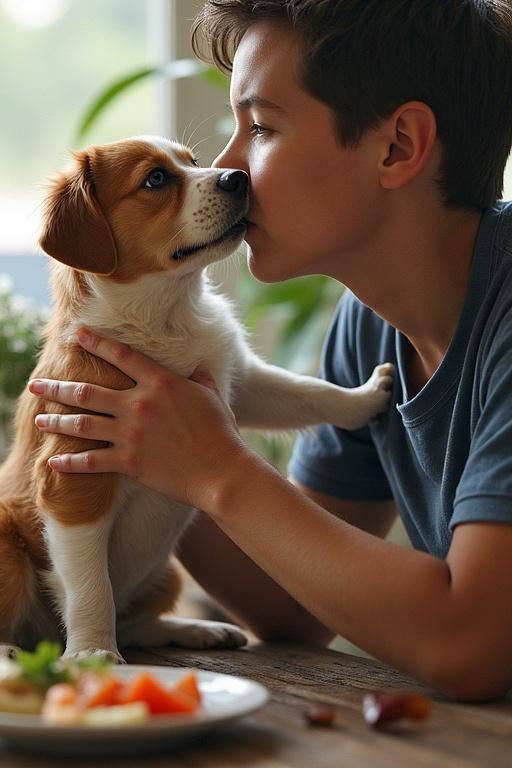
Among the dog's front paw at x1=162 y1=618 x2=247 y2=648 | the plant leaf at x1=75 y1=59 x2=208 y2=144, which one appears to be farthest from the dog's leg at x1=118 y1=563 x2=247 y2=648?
the plant leaf at x1=75 y1=59 x2=208 y2=144

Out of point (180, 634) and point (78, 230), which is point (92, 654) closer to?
point (180, 634)

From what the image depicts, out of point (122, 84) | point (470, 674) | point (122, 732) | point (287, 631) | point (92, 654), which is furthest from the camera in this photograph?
point (122, 84)

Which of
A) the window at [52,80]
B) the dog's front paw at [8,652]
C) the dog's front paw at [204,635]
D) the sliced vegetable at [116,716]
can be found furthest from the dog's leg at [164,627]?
the window at [52,80]

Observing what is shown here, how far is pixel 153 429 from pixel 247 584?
1.37 feet

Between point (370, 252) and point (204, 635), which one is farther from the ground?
point (370, 252)

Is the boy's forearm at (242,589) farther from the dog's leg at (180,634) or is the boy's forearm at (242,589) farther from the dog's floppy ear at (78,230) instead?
the dog's floppy ear at (78,230)

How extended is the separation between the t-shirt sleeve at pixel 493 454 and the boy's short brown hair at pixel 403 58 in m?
0.34

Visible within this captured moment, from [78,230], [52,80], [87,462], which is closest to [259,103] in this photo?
[78,230]

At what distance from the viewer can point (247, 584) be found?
5.16 feet

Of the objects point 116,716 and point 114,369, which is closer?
point 116,716

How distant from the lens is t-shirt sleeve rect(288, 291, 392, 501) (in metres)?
1.62

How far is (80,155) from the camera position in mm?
1496

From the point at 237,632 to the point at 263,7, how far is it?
2.95ft

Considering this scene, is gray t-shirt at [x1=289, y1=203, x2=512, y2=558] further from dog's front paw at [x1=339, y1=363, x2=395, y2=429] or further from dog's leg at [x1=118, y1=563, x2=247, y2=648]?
dog's leg at [x1=118, y1=563, x2=247, y2=648]
